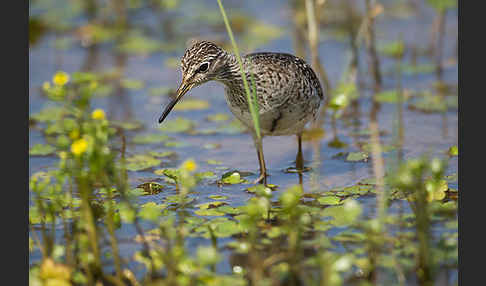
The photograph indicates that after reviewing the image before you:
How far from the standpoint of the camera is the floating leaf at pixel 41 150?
329 inches

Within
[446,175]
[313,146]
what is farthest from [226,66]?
[446,175]

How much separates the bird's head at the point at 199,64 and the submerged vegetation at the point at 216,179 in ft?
2.92

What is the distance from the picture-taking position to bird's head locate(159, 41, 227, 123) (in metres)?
7.07

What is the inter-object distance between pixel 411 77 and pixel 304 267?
570cm

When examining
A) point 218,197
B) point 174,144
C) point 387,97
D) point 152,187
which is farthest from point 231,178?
point 387,97

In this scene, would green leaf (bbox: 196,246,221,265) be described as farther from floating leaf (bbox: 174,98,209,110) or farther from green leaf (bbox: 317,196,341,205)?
floating leaf (bbox: 174,98,209,110)

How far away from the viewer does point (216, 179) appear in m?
7.71

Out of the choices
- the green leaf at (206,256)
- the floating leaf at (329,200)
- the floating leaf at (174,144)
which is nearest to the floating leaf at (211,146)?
the floating leaf at (174,144)

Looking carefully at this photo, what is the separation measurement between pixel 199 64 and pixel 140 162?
5.37 ft

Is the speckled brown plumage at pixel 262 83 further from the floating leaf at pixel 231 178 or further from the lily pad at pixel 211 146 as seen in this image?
the lily pad at pixel 211 146

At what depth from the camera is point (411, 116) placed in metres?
9.27

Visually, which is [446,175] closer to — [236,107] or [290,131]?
[290,131]

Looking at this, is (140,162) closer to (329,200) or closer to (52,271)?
(329,200)

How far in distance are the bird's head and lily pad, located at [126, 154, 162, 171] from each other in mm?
1164
